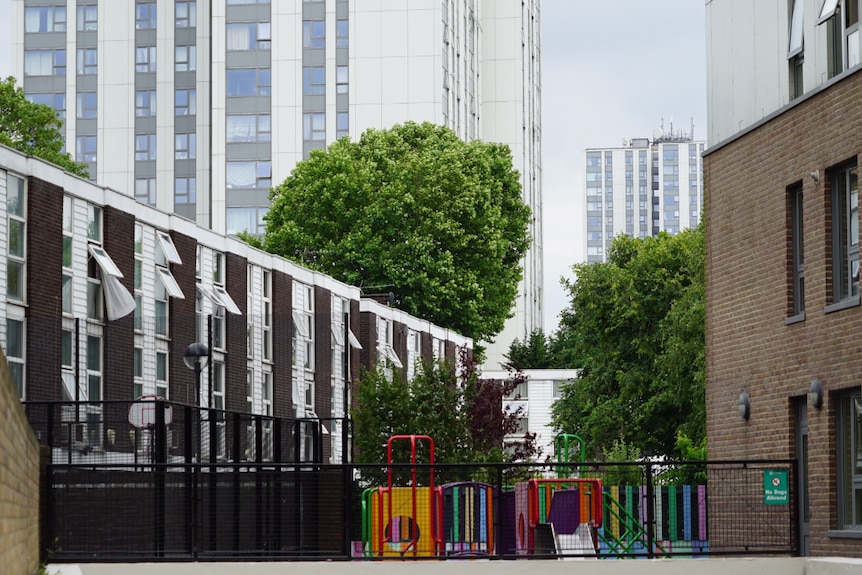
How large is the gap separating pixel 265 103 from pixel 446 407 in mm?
51248

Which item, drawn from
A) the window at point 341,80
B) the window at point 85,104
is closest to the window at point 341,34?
the window at point 341,80

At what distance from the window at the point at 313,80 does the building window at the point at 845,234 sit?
68570 mm

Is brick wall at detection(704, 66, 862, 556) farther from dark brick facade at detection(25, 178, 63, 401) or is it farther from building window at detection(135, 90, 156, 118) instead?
building window at detection(135, 90, 156, 118)

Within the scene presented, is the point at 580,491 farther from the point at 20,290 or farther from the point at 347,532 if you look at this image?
the point at 20,290

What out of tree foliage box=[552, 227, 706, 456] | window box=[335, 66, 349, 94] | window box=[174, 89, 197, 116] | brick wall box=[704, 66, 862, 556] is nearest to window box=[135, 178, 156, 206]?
window box=[174, 89, 197, 116]

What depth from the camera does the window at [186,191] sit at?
3595 inches

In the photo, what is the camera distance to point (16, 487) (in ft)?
50.5

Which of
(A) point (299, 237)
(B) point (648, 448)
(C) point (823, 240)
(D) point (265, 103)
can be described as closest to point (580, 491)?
(C) point (823, 240)

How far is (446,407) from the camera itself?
132ft

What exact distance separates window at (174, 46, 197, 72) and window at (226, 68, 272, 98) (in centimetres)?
347

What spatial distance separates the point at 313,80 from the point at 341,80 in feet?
5.52

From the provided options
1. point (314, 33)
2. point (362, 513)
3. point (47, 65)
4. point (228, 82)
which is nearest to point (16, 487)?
point (362, 513)

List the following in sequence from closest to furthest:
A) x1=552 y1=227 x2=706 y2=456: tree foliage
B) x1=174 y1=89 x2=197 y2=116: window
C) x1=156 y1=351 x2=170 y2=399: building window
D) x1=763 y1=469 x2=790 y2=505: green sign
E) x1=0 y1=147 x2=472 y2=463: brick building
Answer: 1. x1=763 y1=469 x2=790 y2=505: green sign
2. x1=0 y1=147 x2=472 y2=463: brick building
3. x1=156 y1=351 x2=170 y2=399: building window
4. x1=552 y1=227 x2=706 y2=456: tree foliage
5. x1=174 y1=89 x2=197 y2=116: window

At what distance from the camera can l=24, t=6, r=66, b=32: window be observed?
3669 inches
